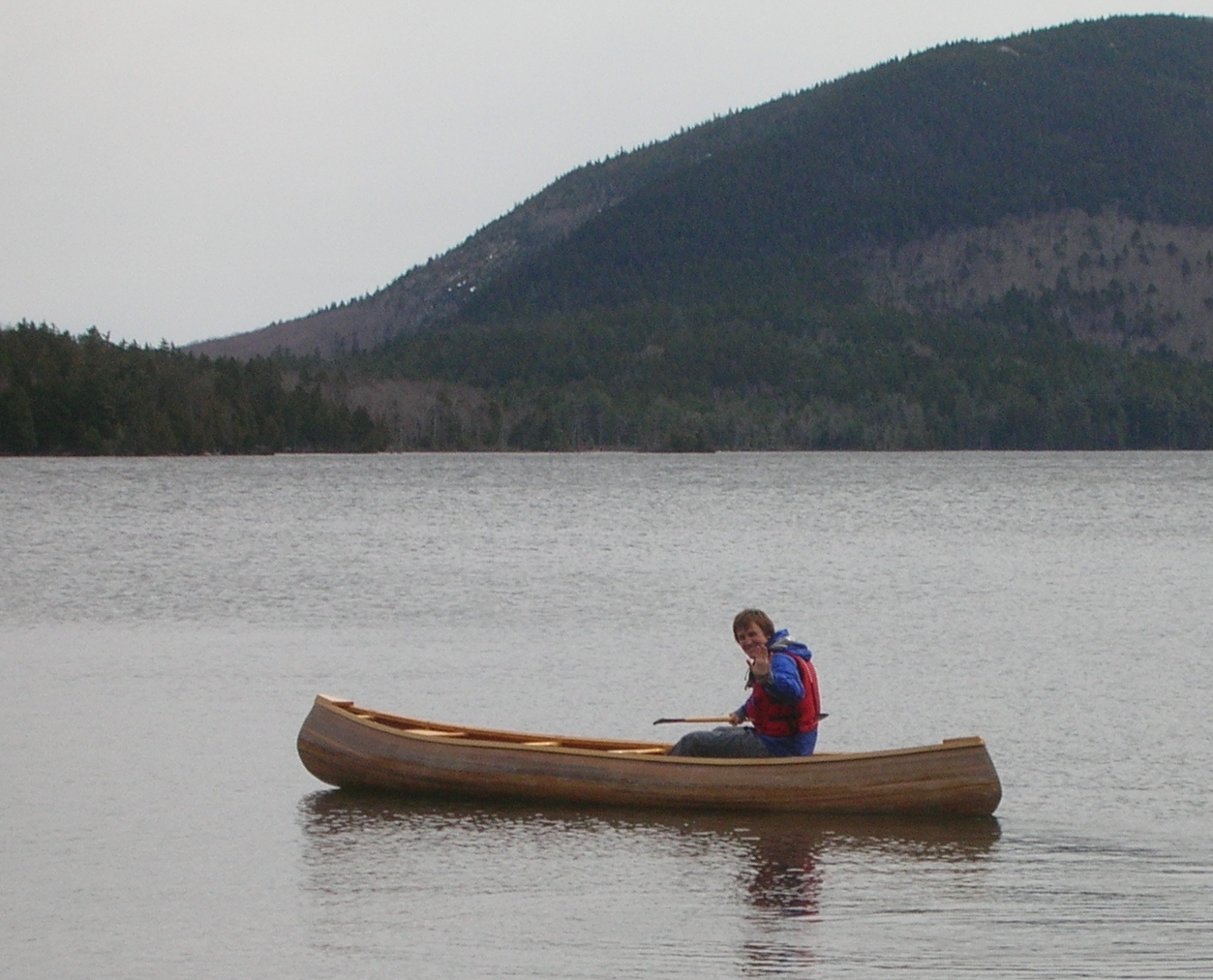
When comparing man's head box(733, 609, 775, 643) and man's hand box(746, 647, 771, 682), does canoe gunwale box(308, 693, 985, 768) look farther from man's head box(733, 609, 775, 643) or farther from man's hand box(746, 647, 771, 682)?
Result: man's head box(733, 609, 775, 643)

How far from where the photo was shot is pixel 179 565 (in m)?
50.9

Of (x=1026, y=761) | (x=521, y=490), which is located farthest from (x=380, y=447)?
(x=1026, y=761)

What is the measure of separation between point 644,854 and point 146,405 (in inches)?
5589

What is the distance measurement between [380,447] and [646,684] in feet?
527

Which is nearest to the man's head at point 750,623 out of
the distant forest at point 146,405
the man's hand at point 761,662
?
the man's hand at point 761,662

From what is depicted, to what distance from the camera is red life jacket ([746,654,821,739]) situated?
1614cm

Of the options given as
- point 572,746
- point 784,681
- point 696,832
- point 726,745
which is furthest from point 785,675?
point 572,746

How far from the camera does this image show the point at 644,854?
15219 millimetres

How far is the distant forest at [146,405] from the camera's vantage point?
142 meters

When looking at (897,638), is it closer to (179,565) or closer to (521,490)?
(179,565)

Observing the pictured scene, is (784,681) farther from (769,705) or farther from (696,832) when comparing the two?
(696,832)

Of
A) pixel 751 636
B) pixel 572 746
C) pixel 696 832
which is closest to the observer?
pixel 751 636

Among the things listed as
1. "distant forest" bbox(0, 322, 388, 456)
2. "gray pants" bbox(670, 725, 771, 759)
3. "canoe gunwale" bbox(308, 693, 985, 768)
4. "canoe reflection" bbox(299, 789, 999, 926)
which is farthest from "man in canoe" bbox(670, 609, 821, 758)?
"distant forest" bbox(0, 322, 388, 456)

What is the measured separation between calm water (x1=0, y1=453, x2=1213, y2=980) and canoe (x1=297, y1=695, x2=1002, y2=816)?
20 cm
